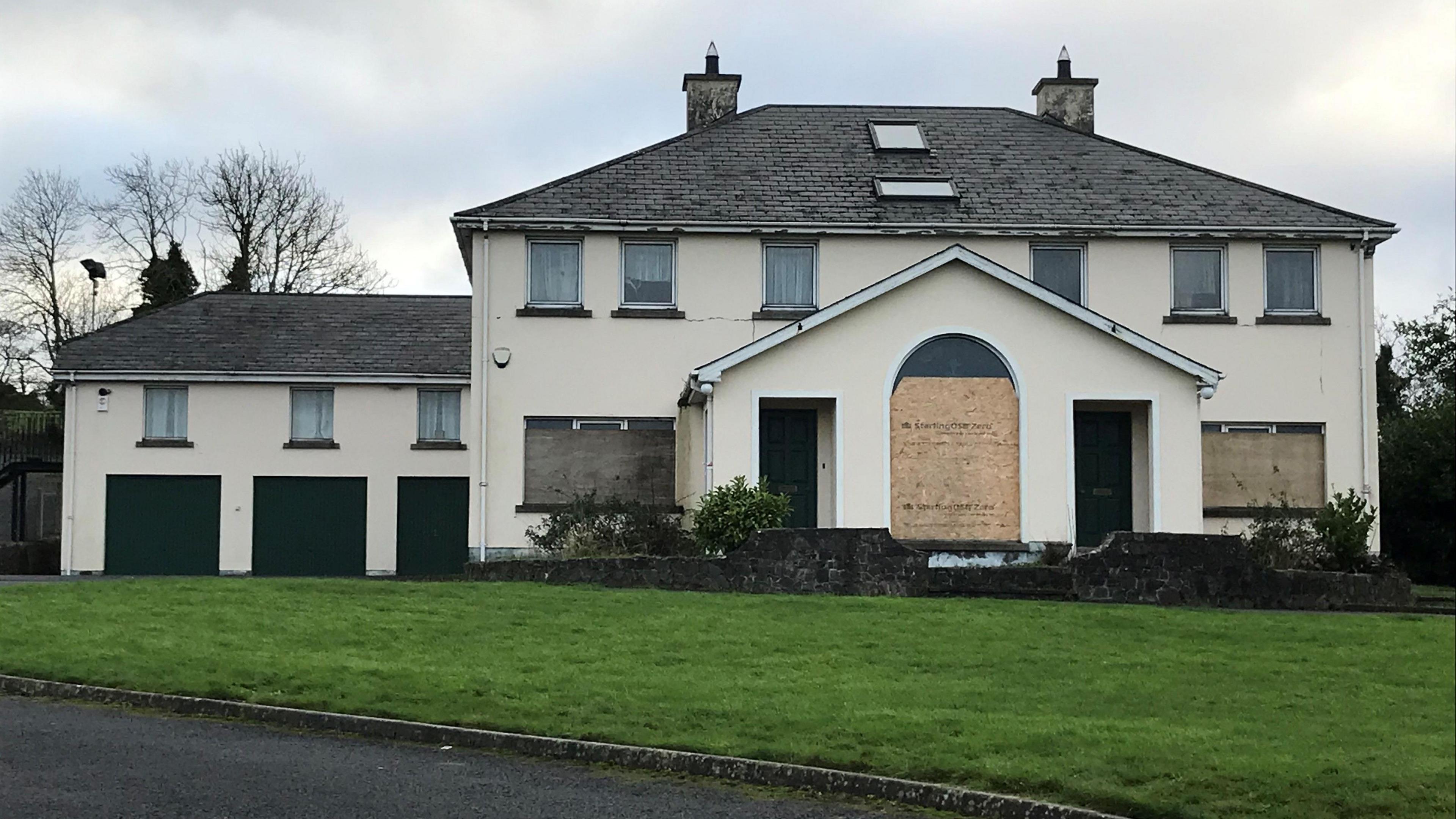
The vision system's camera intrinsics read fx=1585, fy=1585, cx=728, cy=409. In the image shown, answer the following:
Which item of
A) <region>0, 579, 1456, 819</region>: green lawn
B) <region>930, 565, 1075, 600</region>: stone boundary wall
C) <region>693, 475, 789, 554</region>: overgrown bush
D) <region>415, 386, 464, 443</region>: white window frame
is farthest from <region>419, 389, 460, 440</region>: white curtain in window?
<region>930, 565, 1075, 600</region>: stone boundary wall

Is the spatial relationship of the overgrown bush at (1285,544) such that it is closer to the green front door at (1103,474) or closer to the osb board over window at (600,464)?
the green front door at (1103,474)

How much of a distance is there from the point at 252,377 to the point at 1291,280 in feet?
71.9

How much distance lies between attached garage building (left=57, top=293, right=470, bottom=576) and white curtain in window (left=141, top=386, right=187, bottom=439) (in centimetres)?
3

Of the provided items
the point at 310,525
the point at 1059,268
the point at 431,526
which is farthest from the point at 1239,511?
the point at 310,525

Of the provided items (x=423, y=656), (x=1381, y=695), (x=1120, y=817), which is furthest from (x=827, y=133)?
(x=1120, y=817)

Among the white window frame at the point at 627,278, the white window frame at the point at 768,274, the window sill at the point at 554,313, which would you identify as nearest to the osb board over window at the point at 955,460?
the white window frame at the point at 768,274

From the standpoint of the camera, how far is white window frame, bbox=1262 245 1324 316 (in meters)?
27.6

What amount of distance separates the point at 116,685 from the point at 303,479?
21.2m

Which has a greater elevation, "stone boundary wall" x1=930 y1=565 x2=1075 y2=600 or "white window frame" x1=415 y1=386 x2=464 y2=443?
"white window frame" x1=415 y1=386 x2=464 y2=443

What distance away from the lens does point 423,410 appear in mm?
36188

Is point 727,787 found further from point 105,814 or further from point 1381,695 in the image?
point 1381,695

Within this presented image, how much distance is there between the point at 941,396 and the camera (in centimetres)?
2434

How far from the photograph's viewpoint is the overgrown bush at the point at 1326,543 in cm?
2256

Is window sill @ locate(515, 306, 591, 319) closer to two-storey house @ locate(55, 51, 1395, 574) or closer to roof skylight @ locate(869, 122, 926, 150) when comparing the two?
two-storey house @ locate(55, 51, 1395, 574)
